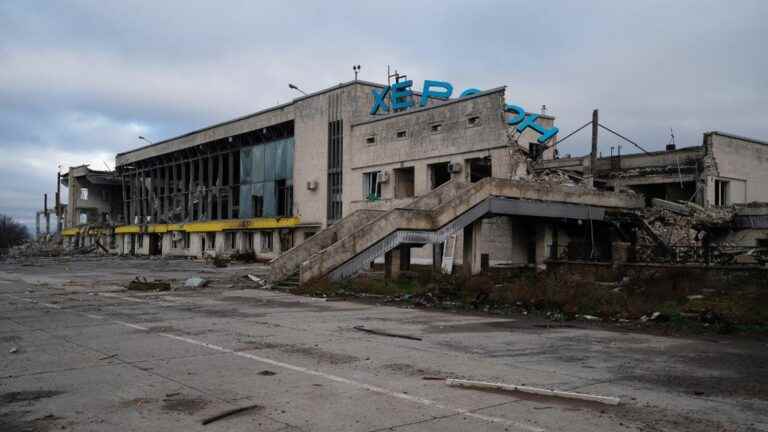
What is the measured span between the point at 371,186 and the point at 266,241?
12116mm

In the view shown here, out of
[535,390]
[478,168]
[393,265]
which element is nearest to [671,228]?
[478,168]

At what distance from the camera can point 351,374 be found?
8188 mm

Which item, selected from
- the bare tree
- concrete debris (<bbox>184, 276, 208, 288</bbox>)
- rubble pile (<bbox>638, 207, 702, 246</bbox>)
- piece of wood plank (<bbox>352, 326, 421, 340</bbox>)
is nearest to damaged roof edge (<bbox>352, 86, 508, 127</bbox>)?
rubble pile (<bbox>638, 207, 702, 246</bbox>)

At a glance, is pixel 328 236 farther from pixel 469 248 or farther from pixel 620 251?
pixel 620 251

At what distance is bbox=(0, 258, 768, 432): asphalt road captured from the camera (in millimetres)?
6129

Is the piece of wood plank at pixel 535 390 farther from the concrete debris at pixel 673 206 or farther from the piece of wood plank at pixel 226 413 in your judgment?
the concrete debris at pixel 673 206

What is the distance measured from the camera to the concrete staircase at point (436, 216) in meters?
22.3

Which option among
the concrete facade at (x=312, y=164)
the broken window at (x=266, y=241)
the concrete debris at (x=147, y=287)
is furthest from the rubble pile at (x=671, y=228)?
the broken window at (x=266, y=241)

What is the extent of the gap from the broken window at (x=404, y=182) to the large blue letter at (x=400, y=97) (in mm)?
4501

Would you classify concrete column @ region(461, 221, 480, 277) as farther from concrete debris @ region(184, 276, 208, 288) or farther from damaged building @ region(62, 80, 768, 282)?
concrete debris @ region(184, 276, 208, 288)

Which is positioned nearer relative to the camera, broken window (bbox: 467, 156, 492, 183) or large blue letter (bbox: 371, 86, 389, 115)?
broken window (bbox: 467, 156, 492, 183)

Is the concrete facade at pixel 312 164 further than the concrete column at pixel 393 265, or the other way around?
the concrete facade at pixel 312 164

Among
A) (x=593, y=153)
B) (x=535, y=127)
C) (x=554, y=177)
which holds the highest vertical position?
(x=535, y=127)

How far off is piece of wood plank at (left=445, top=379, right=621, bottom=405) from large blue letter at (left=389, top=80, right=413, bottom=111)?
32.5 m
